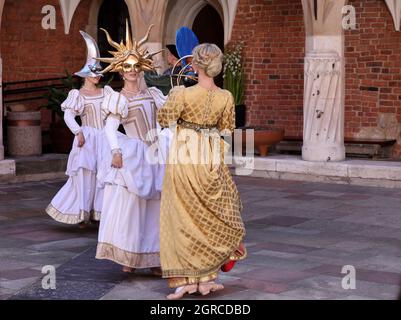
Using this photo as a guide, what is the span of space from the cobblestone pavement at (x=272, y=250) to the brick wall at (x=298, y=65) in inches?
107

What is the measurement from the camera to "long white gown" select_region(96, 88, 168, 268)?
7.00m

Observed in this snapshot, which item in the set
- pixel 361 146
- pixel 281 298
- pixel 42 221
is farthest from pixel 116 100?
pixel 361 146

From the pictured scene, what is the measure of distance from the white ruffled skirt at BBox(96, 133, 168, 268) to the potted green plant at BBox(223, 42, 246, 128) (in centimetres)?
793

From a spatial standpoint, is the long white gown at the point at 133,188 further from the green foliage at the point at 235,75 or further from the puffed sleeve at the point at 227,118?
the green foliage at the point at 235,75

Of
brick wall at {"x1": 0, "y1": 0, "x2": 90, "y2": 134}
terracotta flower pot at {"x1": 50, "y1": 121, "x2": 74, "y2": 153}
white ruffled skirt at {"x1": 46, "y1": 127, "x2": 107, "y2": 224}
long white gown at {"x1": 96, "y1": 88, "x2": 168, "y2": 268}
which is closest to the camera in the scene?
long white gown at {"x1": 96, "y1": 88, "x2": 168, "y2": 268}

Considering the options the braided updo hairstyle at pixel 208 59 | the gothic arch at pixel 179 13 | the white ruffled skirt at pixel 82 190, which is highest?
the gothic arch at pixel 179 13

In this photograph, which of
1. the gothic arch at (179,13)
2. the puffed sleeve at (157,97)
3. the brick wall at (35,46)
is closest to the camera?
the puffed sleeve at (157,97)

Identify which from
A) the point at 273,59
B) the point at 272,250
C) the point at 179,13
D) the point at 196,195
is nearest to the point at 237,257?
the point at 196,195

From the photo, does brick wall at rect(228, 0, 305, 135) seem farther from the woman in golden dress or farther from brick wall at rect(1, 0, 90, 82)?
the woman in golden dress

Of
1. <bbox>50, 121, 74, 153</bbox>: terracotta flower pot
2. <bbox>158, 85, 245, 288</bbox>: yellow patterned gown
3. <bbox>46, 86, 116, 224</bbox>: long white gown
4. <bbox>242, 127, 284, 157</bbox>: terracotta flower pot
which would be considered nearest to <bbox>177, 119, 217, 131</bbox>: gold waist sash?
<bbox>158, 85, 245, 288</bbox>: yellow patterned gown

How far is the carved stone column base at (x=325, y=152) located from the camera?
42.4 feet

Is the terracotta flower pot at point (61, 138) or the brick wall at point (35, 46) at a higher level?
the brick wall at point (35, 46)

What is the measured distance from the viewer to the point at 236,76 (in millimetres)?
15133

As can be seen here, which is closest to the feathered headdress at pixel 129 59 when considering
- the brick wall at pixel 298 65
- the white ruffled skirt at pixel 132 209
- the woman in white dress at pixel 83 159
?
the white ruffled skirt at pixel 132 209
